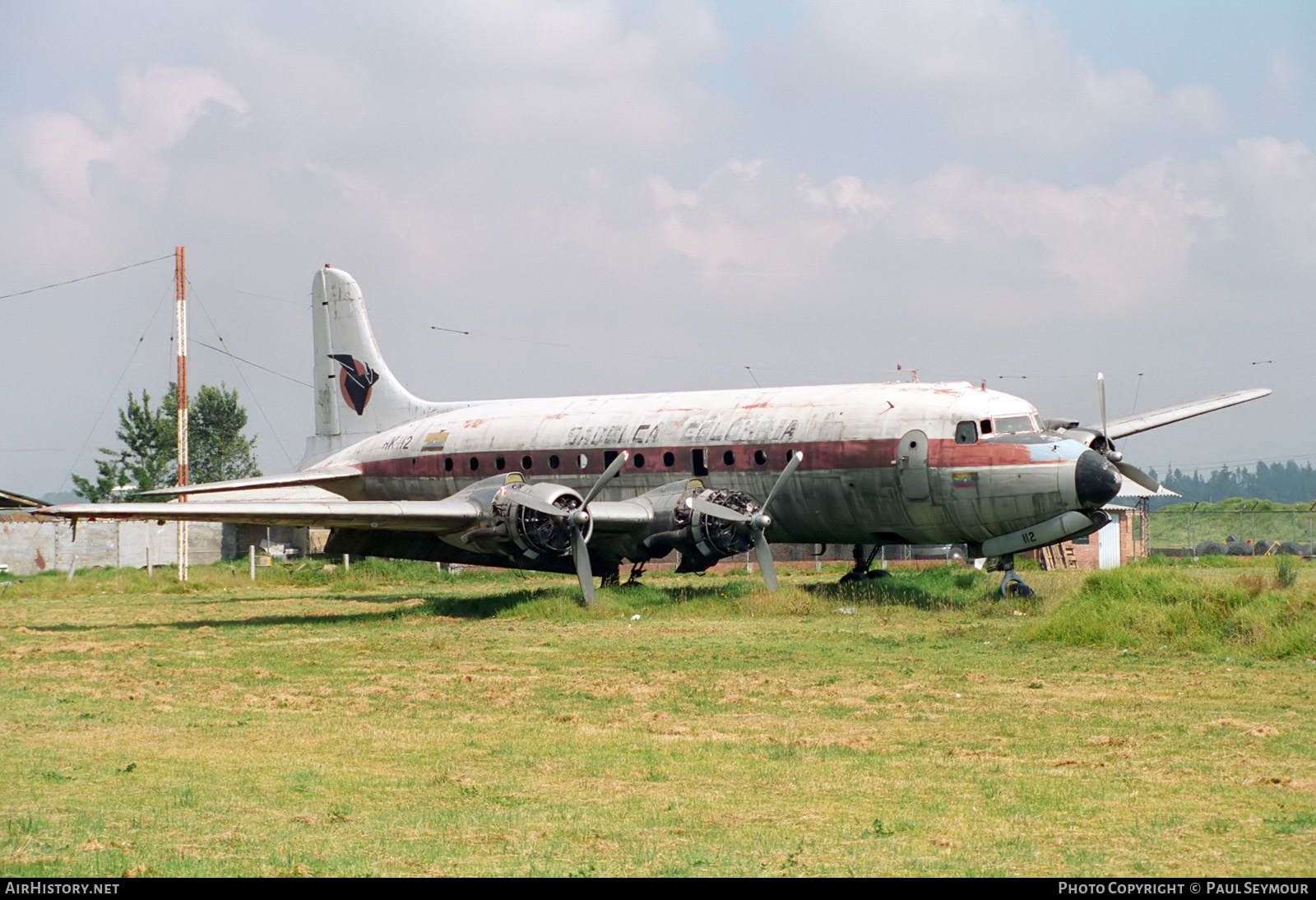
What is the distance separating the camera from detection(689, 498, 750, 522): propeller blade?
24438mm

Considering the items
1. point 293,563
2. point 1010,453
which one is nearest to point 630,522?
point 1010,453

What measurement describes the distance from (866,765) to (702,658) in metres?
7.43

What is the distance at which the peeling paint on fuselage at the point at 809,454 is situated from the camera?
930 inches

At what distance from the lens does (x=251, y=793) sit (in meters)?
9.31

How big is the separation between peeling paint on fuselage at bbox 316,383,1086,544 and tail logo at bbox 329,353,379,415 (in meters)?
3.89

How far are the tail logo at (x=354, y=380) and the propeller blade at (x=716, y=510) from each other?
12.1 metres

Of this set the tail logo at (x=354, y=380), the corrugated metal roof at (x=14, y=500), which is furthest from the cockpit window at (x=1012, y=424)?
the corrugated metal roof at (x=14, y=500)

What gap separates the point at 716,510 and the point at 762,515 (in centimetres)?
88

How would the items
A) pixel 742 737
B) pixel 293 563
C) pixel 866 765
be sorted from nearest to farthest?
pixel 866 765 → pixel 742 737 → pixel 293 563

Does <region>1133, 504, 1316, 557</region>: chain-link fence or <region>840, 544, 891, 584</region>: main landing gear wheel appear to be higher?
<region>840, 544, 891, 584</region>: main landing gear wheel

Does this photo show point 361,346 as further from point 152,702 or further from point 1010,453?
point 152,702

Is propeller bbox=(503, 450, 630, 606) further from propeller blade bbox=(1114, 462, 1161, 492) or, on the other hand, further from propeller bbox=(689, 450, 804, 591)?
propeller blade bbox=(1114, 462, 1161, 492)

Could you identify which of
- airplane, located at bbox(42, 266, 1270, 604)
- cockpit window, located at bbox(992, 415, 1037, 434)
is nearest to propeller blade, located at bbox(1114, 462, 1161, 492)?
airplane, located at bbox(42, 266, 1270, 604)

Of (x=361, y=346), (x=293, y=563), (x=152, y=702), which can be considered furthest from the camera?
(x=293, y=563)
